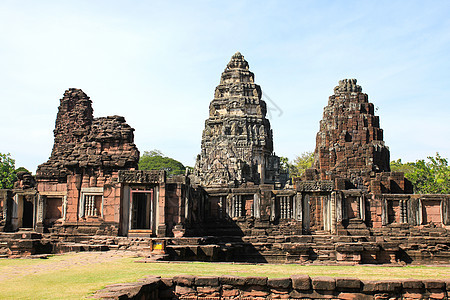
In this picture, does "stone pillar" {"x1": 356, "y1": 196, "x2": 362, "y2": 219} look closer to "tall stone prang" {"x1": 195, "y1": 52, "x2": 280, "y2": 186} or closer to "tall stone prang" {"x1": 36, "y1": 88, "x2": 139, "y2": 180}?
"tall stone prang" {"x1": 36, "y1": 88, "x2": 139, "y2": 180}

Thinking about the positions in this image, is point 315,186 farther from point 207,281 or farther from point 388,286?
point 207,281

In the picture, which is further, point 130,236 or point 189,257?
point 130,236

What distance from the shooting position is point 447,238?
18547 mm

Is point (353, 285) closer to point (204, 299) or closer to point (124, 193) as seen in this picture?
point (204, 299)

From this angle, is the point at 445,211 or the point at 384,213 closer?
the point at 445,211

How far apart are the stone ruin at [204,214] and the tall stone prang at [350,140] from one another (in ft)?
0.62

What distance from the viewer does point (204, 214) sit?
20.9 m

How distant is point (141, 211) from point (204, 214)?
8.67 feet

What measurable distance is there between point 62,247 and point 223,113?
36.2 meters

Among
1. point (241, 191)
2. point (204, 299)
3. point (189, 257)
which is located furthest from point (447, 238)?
point (204, 299)

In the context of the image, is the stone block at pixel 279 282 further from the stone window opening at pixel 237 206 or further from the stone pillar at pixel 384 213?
the stone pillar at pixel 384 213

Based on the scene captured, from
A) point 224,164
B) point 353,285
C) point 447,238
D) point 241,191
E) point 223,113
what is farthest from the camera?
point 223,113

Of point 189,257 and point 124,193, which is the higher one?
point 124,193

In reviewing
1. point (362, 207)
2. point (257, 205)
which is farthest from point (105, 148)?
point (362, 207)
